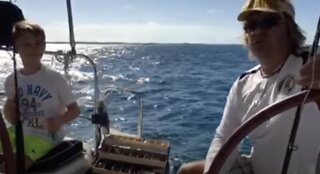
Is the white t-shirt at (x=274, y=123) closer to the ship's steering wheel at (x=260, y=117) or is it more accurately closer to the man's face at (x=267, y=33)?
the man's face at (x=267, y=33)

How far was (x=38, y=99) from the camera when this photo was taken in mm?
3150

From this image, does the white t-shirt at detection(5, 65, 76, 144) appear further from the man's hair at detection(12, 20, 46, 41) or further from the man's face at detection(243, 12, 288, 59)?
the man's face at detection(243, 12, 288, 59)

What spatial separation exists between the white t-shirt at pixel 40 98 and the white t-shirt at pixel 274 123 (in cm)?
106

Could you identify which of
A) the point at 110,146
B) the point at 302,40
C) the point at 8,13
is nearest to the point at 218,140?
the point at 302,40

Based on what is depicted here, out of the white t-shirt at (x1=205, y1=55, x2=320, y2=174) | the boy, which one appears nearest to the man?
the white t-shirt at (x1=205, y1=55, x2=320, y2=174)

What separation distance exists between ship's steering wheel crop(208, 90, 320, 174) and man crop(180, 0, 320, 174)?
56cm

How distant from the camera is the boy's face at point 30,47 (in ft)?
9.96

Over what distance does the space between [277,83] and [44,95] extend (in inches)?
57.4

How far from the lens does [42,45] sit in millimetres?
3094

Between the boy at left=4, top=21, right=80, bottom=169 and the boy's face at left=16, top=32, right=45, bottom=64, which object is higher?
the boy's face at left=16, top=32, right=45, bottom=64

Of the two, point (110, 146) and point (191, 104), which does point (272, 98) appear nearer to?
point (110, 146)

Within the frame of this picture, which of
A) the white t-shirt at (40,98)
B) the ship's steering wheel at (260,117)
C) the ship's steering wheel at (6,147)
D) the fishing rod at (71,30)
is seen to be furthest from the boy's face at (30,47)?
the ship's steering wheel at (260,117)

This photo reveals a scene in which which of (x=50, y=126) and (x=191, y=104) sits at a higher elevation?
(x=50, y=126)

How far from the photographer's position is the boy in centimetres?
305
